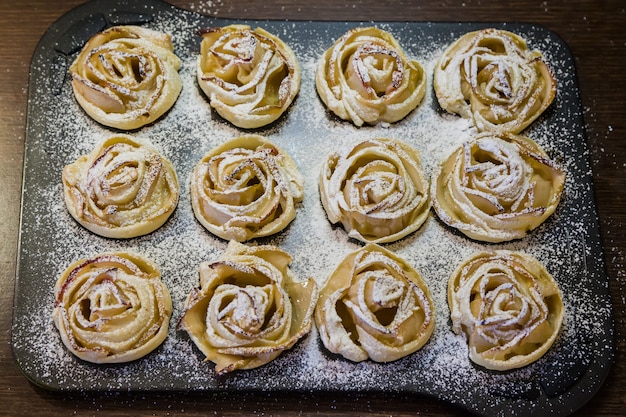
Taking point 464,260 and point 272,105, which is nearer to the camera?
point 464,260

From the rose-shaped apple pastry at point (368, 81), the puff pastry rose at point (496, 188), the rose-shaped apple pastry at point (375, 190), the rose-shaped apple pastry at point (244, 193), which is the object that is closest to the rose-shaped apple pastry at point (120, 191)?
the rose-shaped apple pastry at point (244, 193)

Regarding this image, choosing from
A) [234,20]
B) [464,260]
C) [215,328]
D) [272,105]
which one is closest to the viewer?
[215,328]

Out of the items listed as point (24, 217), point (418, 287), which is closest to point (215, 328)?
point (418, 287)

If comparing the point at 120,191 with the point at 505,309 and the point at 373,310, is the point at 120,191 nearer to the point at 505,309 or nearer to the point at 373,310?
the point at 373,310

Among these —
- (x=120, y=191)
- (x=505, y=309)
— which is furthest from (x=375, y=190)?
(x=120, y=191)

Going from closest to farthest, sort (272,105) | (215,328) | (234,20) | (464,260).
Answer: (215,328) → (464,260) → (272,105) → (234,20)

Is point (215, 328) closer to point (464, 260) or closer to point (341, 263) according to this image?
point (341, 263)
